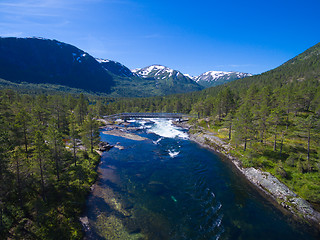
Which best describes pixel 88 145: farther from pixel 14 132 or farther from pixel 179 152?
pixel 179 152

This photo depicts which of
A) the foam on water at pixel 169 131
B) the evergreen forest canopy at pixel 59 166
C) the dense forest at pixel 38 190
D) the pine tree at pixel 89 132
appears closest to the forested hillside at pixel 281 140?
the evergreen forest canopy at pixel 59 166

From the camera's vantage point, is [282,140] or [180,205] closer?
[180,205]

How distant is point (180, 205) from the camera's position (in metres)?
26.4

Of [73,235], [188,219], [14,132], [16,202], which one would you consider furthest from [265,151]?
[14,132]

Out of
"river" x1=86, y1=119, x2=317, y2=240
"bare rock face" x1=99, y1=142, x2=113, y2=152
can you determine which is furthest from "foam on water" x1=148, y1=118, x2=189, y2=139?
"river" x1=86, y1=119, x2=317, y2=240

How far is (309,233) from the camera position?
21562 millimetres

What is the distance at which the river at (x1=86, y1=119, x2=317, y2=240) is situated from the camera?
69.8 ft

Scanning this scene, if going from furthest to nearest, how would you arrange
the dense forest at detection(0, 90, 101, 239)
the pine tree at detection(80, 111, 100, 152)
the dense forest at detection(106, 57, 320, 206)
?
the pine tree at detection(80, 111, 100, 152) → the dense forest at detection(106, 57, 320, 206) → the dense forest at detection(0, 90, 101, 239)

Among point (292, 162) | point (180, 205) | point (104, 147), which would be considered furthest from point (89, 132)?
point (292, 162)

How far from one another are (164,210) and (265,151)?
35.8 m

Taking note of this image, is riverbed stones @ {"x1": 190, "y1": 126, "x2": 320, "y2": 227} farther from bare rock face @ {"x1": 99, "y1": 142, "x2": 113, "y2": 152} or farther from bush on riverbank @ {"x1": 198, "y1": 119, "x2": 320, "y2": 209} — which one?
bare rock face @ {"x1": 99, "y1": 142, "x2": 113, "y2": 152}

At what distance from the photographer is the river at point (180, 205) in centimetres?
2128

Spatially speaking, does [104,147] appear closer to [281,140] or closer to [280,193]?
[280,193]

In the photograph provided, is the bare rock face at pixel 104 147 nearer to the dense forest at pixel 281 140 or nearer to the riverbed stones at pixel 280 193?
the riverbed stones at pixel 280 193
